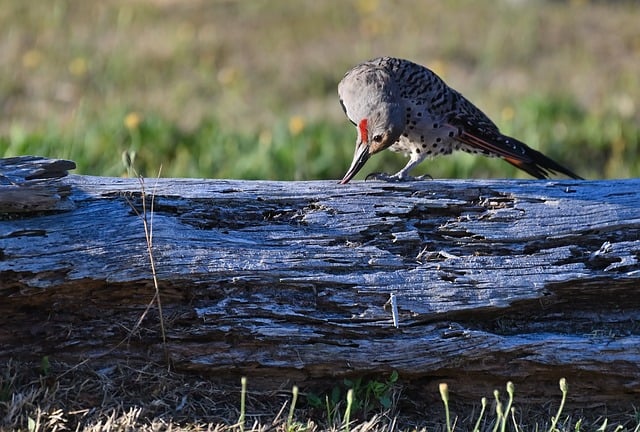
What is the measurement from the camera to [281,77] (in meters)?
9.17

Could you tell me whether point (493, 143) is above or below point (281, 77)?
below

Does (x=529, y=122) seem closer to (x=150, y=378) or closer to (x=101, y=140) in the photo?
(x=101, y=140)

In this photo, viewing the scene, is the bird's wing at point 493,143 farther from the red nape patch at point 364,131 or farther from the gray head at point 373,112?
the red nape patch at point 364,131

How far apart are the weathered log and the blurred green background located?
1.94 m

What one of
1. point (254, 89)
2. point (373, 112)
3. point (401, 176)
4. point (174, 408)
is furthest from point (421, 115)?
point (254, 89)

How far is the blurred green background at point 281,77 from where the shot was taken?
6.28 m

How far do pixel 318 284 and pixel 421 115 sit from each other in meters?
1.58

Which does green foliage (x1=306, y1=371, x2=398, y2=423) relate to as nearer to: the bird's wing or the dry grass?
the dry grass

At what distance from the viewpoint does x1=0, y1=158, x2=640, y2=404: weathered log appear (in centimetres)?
323

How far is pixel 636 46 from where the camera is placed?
10453mm

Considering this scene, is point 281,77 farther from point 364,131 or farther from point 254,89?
point 364,131

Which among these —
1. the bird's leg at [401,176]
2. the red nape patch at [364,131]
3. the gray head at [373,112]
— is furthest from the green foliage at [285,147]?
the red nape patch at [364,131]

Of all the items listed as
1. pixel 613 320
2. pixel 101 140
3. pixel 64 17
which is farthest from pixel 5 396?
pixel 64 17

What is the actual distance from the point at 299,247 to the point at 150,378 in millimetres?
730
